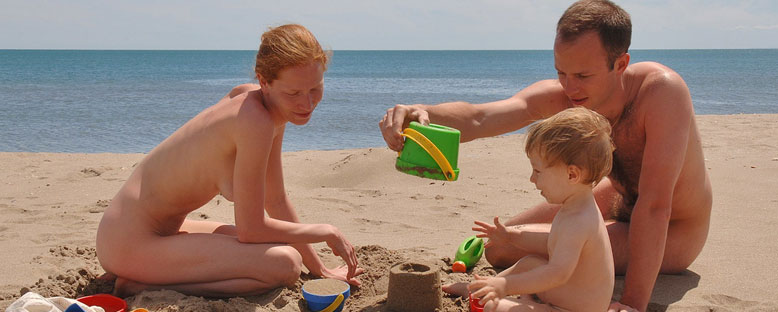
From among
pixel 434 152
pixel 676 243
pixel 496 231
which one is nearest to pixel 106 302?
pixel 434 152

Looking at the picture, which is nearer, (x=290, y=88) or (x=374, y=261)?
(x=290, y=88)

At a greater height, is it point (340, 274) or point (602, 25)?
point (602, 25)

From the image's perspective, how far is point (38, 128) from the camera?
13.0 meters

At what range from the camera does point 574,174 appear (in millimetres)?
2309

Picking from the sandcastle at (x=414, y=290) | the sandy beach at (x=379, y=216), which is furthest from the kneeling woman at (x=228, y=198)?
the sandcastle at (x=414, y=290)

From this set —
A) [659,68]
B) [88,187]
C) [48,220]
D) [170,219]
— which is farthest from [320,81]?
[88,187]

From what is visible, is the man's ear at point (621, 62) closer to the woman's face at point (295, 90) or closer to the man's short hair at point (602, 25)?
the man's short hair at point (602, 25)

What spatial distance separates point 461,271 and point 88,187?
158 inches

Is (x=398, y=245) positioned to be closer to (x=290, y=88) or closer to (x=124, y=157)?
(x=290, y=88)

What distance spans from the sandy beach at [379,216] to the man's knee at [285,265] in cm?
7

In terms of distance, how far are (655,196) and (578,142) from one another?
85 cm

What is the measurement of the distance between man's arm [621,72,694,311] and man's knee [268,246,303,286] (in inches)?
64.3

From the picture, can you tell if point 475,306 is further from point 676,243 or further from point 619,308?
point 676,243

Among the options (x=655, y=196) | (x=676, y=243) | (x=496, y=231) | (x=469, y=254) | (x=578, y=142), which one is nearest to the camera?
(x=578, y=142)
